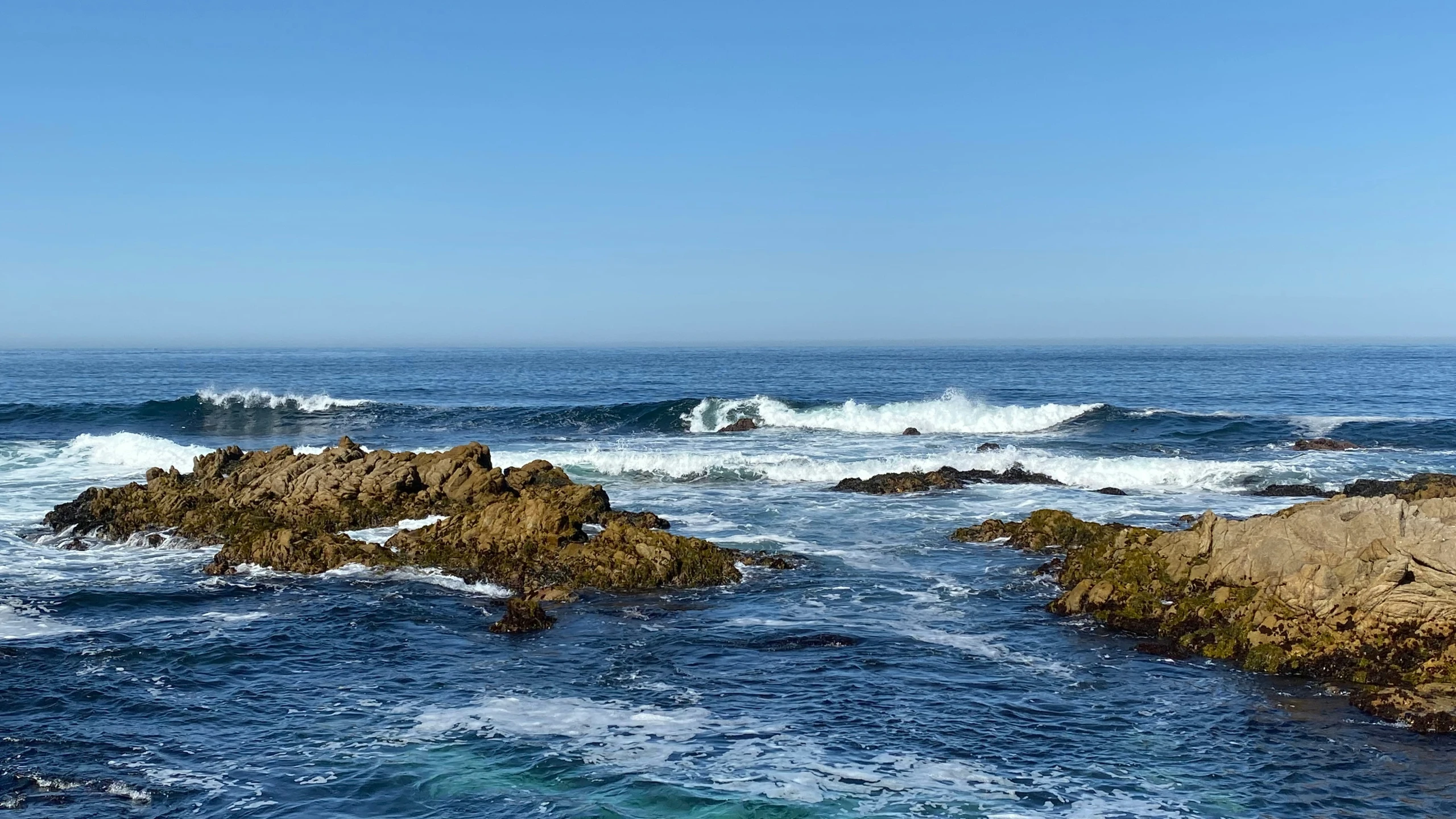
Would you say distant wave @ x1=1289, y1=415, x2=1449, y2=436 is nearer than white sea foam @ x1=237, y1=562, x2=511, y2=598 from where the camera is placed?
No

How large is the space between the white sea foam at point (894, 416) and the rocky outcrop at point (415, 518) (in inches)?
992

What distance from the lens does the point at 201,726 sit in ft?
41.7

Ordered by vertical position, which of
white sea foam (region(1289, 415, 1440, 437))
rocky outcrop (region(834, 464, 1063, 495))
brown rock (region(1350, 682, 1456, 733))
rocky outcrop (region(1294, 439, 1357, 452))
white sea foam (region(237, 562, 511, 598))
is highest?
white sea foam (region(1289, 415, 1440, 437))

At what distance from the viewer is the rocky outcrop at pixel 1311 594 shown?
13.6 metres

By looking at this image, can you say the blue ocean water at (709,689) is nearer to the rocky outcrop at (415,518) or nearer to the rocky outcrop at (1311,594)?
the rocky outcrop at (1311,594)

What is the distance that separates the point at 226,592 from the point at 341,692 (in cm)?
638

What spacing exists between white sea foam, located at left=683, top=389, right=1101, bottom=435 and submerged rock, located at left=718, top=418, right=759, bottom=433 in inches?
36.5

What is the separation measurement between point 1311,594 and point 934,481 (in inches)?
608

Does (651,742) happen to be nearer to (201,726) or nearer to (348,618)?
(201,726)

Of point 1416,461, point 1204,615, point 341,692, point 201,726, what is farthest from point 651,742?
A: point 1416,461

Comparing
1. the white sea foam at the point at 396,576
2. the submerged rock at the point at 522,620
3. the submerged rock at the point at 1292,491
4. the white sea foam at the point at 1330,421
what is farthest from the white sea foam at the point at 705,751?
the white sea foam at the point at 1330,421

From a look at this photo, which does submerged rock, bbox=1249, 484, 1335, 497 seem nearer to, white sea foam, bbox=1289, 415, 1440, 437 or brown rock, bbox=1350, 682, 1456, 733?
white sea foam, bbox=1289, 415, 1440, 437

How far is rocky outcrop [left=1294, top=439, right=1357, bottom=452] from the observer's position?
124ft

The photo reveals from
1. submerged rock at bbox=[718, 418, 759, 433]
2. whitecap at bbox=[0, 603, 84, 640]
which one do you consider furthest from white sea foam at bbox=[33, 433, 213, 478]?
submerged rock at bbox=[718, 418, 759, 433]
